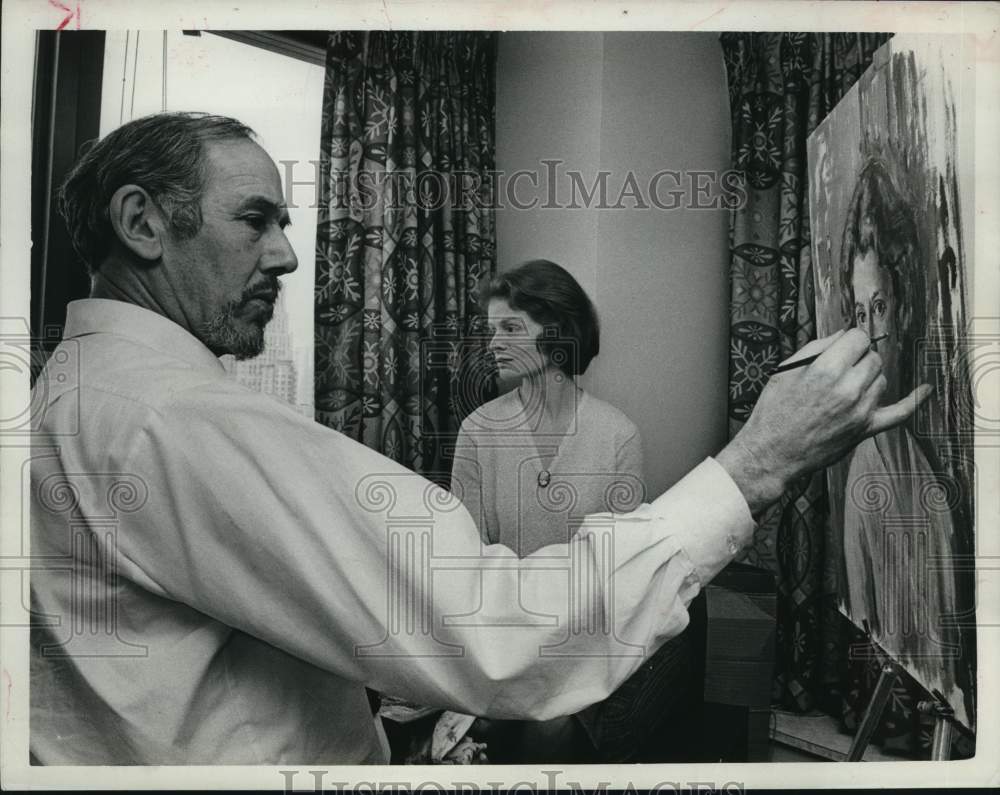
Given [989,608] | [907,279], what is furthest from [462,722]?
[907,279]

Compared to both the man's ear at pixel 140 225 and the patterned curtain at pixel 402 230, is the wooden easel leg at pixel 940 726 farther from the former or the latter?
the man's ear at pixel 140 225

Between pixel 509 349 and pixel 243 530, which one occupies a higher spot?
pixel 509 349

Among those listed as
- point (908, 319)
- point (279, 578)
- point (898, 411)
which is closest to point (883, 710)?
point (898, 411)

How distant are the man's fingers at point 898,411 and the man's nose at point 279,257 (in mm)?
842

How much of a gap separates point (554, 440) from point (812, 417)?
13.8 inches

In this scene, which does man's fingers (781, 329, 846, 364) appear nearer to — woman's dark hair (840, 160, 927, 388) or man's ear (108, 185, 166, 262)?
woman's dark hair (840, 160, 927, 388)

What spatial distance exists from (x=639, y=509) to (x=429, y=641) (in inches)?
12.9

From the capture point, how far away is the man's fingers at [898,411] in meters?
1.22

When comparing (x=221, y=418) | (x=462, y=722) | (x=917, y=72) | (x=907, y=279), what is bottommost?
(x=462, y=722)

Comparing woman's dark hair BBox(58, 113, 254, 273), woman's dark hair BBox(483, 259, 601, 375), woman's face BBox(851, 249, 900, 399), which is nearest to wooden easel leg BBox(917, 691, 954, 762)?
woman's face BBox(851, 249, 900, 399)

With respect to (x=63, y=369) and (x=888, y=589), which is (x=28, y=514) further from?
(x=888, y=589)

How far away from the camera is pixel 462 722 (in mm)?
1246

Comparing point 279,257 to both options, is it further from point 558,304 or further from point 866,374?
point 866,374

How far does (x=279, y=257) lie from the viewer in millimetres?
1228
